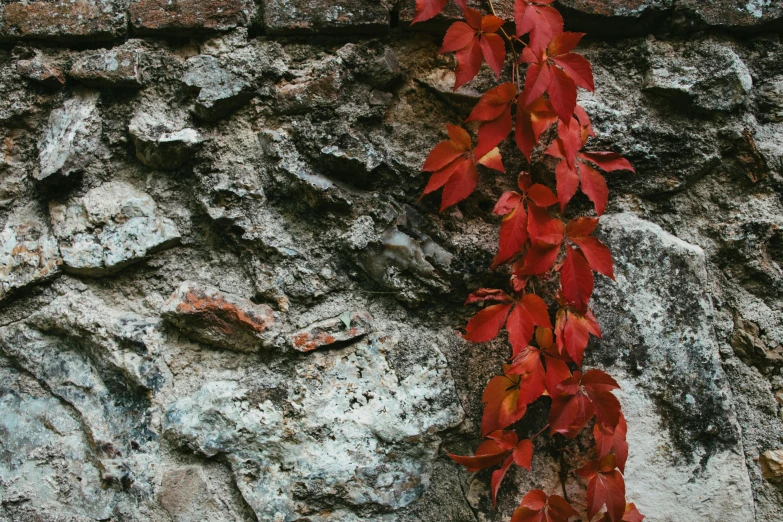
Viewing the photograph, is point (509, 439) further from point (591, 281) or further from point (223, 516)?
point (223, 516)

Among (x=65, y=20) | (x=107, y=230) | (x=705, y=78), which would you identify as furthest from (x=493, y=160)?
(x=65, y=20)

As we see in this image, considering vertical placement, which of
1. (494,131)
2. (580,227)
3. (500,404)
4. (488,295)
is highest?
(494,131)

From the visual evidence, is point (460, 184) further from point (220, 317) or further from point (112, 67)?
point (112, 67)

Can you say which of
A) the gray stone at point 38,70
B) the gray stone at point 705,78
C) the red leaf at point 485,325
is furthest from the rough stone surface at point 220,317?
the gray stone at point 705,78

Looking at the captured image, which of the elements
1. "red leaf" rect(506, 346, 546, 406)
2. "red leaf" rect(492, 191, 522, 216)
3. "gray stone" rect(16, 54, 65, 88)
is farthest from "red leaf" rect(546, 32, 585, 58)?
"gray stone" rect(16, 54, 65, 88)

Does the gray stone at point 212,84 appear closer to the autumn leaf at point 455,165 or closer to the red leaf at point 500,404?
the autumn leaf at point 455,165

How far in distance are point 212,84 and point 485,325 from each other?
1.93ft

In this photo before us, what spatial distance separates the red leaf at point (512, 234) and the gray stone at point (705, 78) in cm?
36

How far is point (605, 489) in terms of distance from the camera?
909mm

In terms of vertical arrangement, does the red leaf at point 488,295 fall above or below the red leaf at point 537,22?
below

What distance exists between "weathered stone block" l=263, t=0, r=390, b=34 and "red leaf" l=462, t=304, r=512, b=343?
1.65 feet

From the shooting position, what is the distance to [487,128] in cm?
92

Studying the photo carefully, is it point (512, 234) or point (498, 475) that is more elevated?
point (512, 234)

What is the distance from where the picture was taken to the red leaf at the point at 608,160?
963mm
